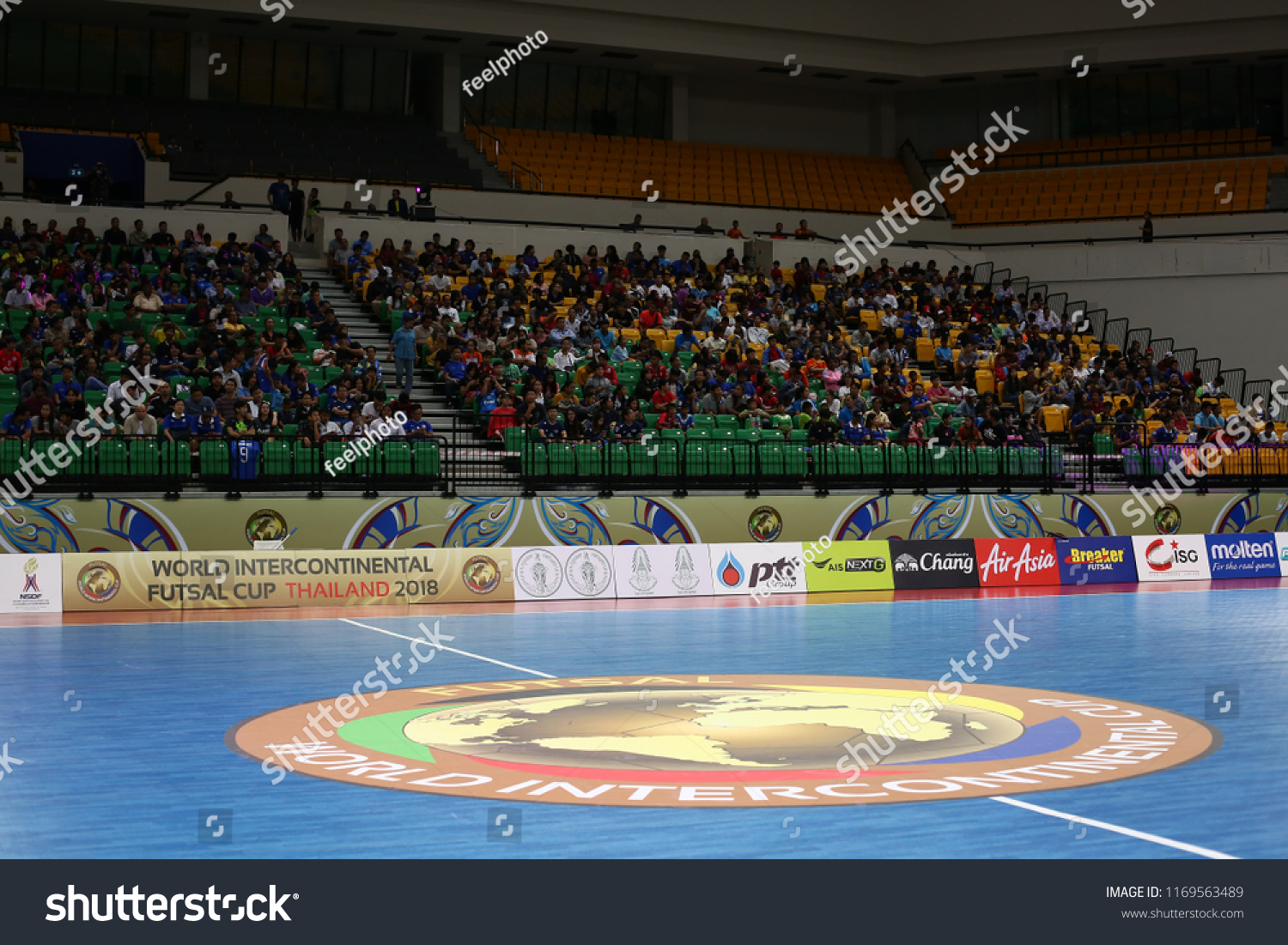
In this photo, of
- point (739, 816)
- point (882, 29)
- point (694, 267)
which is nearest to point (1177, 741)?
point (739, 816)

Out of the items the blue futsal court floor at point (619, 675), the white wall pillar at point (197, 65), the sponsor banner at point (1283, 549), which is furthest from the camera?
the white wall pillar at point (197, 65)

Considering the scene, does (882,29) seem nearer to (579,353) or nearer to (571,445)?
(579,353)

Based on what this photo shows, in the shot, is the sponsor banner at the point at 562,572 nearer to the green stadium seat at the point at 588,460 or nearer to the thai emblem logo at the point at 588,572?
the thai emblem logo at the point at 588,572

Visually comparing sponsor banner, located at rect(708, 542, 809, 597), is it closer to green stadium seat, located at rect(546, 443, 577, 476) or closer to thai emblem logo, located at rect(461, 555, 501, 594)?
green stadium seat, located at rect(546, 443, 577, 476)

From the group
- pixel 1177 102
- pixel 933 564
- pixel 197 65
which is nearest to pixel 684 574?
pixel 933 564

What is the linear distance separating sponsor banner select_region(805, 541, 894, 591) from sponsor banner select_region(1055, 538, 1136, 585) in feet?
11.1

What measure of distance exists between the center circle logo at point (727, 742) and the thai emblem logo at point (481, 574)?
8.24 m

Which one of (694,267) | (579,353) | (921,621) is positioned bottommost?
(921,621)

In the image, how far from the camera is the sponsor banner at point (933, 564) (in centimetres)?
2317

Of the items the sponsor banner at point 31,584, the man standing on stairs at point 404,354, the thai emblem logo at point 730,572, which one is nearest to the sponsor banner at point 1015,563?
the thai emblem logo at point 730,572

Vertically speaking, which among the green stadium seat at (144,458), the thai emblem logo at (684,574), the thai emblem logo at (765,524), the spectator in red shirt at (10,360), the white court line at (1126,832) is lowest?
the white court line at (1126,832)

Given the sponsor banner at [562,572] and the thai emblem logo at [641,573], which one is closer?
the sponsor banner at [562,572]

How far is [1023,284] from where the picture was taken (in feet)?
132
